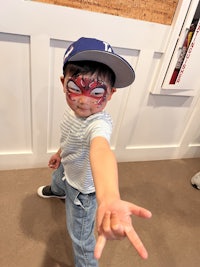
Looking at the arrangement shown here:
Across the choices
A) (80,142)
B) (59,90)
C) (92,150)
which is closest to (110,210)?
(92,150)

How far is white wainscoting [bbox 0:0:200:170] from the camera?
3.11 ft

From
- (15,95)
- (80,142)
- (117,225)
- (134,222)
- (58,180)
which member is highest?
(117,225)

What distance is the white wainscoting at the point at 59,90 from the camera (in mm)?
949

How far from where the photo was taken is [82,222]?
2.52ft

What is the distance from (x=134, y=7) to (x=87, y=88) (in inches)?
24.0

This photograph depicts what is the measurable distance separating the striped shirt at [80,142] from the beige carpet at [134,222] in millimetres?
416

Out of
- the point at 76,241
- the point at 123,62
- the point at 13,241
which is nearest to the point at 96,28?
the point at 123,62

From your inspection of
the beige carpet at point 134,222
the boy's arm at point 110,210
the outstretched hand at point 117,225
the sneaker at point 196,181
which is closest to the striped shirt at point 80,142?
the boy's arm at point 110,210

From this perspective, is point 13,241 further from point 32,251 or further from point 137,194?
point 137,194

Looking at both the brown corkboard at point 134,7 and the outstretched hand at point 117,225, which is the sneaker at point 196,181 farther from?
the outstretched hand at point 117,225

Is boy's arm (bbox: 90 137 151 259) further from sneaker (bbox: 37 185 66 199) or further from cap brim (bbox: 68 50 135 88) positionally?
sneaker (bbox: 37 185 66 199)

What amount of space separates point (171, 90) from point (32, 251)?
1087 millimetres

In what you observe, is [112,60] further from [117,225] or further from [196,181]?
[196,181]

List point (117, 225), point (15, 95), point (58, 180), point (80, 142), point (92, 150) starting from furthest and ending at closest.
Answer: point (15, 95)
point (58, 180)
point (80, 142)
point (92, 150)
point (117, 225)
